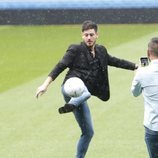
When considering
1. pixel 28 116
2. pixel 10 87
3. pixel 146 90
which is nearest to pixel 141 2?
pixel 10 87

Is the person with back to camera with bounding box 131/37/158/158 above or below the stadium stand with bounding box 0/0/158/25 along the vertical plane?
above

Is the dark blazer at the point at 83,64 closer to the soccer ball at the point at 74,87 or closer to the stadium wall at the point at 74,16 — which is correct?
the soccer ball at the point at 74,87

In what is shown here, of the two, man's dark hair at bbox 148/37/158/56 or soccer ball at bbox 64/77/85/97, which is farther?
soccer ball at bbox 64/77/85/97

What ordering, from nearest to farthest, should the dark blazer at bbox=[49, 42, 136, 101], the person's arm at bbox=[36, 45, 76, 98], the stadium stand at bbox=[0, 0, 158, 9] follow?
the person's arm at bbox=[36, 45, 76, 98]
the dark blazer at bbox=[49, 42, 136, 101]
the stadium stand at bbox=[0, 0, 158, 9]

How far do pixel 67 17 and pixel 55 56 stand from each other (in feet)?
24.1

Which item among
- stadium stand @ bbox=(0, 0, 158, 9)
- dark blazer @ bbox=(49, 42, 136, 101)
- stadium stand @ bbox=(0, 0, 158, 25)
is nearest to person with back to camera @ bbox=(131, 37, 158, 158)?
dark blazer @ bbox=(49, 42, 136, 101)

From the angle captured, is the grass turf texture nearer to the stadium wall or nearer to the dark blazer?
the dark blazer

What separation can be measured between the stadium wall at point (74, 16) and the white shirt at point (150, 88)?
56.7ft

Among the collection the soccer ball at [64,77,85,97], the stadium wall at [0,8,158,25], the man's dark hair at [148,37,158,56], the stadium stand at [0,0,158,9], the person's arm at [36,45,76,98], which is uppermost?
the man's dark hair at [148,37,158,56]

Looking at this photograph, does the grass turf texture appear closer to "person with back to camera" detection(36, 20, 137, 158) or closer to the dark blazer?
"person with back to camera" detection(36, 20, 137, 158)

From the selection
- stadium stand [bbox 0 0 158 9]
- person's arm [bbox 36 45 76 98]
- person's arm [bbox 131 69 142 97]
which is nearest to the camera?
person's arm [bbox 131 69 142 97]

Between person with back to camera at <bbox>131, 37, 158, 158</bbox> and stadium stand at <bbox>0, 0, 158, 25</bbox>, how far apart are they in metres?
15.7

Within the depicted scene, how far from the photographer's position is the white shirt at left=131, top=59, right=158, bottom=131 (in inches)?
240

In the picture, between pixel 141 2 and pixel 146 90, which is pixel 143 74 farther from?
pixel 141 2
